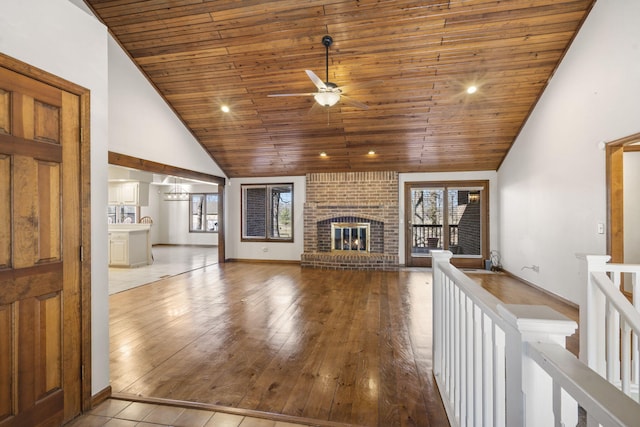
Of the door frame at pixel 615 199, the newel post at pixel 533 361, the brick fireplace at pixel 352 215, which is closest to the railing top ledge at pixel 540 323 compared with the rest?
the newel post at pixel 533 361

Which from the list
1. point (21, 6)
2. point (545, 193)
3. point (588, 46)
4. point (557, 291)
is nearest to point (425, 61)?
point (588, 46)

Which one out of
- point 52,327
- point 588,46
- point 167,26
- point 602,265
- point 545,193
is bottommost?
point 52,327

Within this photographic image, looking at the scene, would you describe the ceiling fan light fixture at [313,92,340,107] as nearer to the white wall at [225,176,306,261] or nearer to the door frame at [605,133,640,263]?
the door frame at [605,133,640,263]

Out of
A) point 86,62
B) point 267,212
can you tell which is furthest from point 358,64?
point 267,212

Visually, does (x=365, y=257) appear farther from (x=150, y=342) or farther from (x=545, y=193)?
(x=150, y=342)

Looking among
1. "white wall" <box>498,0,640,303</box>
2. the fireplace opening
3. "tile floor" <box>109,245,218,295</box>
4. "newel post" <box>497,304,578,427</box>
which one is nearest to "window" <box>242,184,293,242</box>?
the fireplace opening

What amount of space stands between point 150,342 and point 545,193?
558 cm

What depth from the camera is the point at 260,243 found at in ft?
25.5

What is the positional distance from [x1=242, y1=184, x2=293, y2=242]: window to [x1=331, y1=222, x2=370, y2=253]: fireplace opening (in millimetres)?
1166

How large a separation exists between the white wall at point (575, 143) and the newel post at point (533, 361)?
1965 millimetres

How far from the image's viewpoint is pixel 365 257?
22.2 ft

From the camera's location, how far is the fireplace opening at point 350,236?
7.14 metres

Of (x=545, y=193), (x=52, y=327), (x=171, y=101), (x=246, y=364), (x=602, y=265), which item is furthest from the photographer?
(x=171, y=101)

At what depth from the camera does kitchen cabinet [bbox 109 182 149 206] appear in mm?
8609
